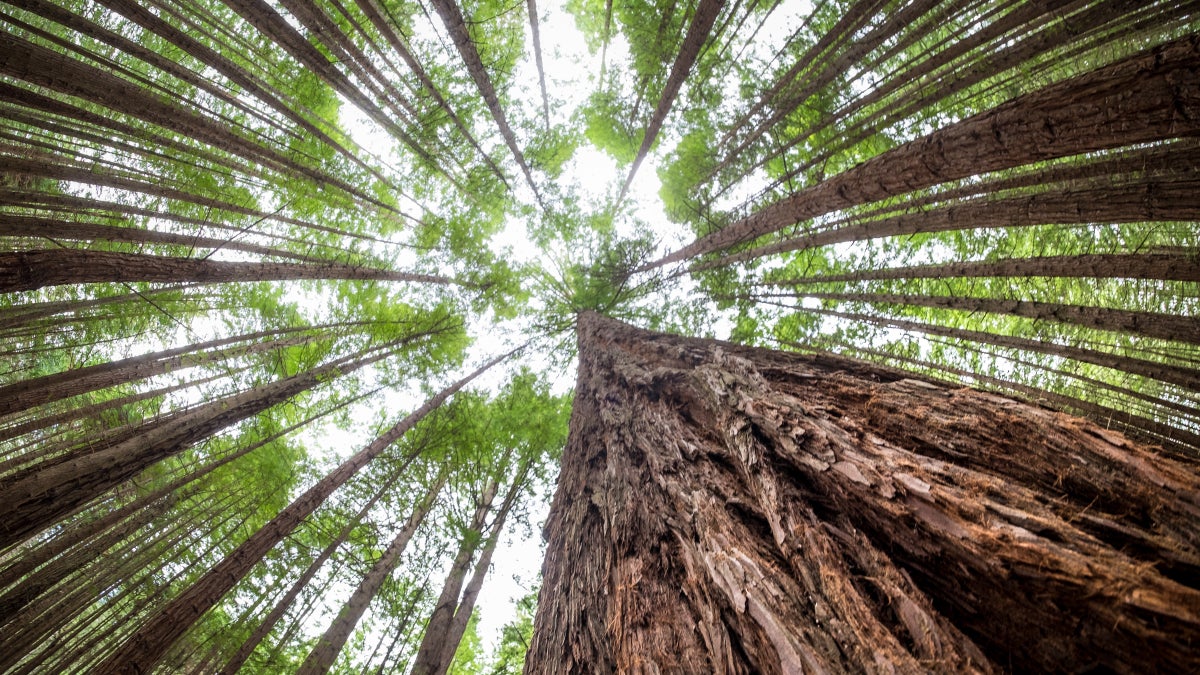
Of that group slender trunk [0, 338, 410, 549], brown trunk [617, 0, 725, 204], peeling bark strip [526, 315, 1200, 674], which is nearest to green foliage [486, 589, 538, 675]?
slender trunk [0, 338, 410, 549]

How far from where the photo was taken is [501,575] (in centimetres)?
810

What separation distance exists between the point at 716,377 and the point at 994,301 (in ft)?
16.2

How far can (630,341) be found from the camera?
565 cm

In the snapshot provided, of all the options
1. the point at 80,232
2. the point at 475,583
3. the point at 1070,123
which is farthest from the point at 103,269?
the point at 1070,123

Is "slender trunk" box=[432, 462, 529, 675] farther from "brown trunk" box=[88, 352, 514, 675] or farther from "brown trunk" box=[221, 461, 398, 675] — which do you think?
"brown trunk" box=[88, 352, 514, 675]

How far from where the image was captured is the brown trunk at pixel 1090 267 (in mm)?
4293

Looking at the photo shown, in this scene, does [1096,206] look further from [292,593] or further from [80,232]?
[292,593]

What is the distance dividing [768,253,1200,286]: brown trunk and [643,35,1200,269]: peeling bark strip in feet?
11.7

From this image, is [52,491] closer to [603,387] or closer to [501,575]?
[603,387]

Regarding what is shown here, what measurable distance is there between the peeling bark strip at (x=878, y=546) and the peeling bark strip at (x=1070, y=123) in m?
1.25

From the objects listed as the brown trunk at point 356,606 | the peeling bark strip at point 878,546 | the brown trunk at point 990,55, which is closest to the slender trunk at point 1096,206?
the brown trunk at point 990,55

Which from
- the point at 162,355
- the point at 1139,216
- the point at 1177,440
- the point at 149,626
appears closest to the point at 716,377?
the point at 1139,216

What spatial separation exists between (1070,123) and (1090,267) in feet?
13.3

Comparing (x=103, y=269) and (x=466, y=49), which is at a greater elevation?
(x=466, y=49)
